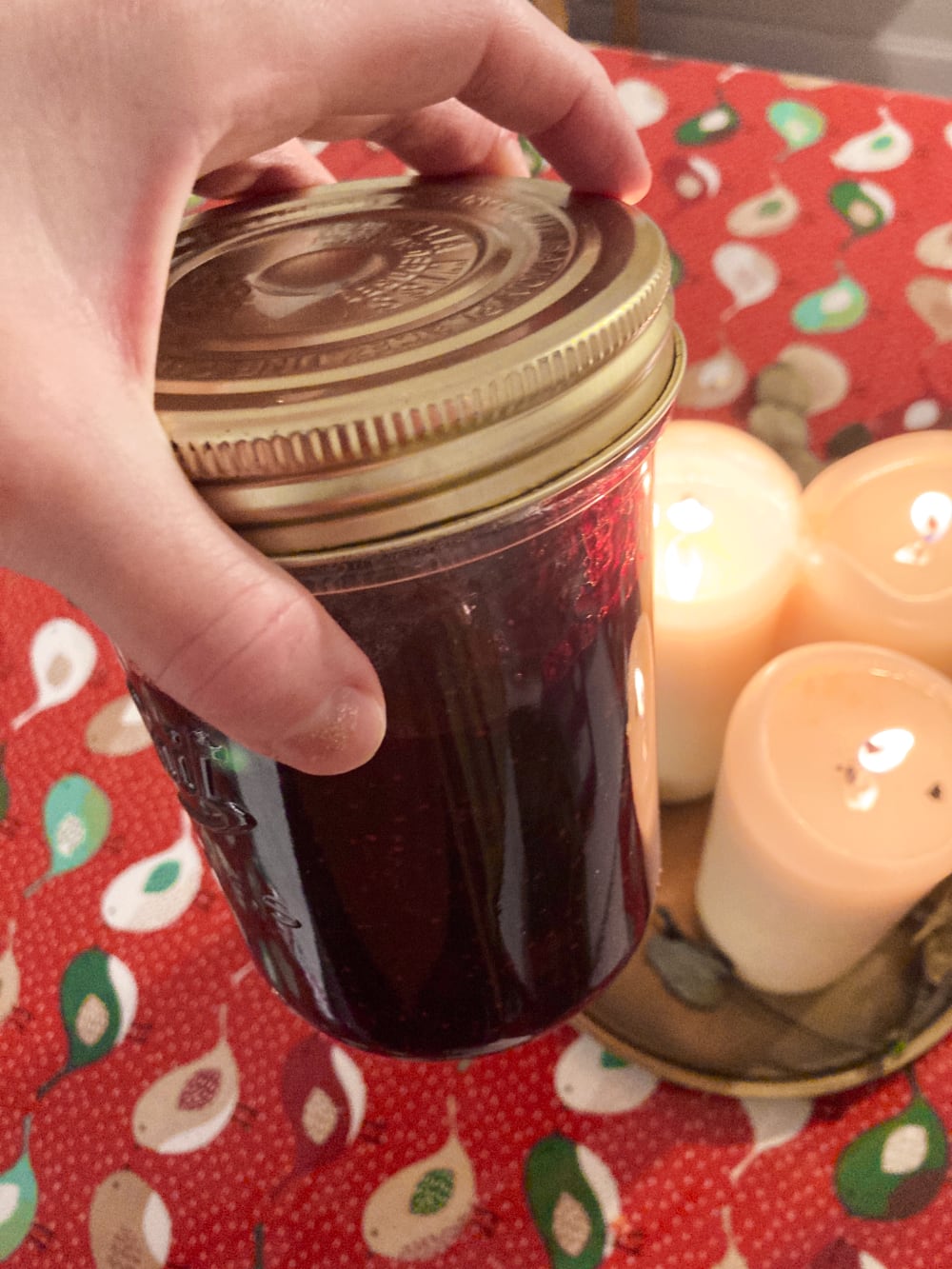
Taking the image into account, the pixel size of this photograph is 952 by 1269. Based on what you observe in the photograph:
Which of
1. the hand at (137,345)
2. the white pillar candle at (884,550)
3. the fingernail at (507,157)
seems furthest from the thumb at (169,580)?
the white pillar candle at (884,550)

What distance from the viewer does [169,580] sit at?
0.19 meters

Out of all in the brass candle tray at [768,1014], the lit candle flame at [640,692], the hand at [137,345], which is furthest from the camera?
the brass candle tray at [768,1014]

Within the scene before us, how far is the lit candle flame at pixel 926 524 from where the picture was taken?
0.50 meters

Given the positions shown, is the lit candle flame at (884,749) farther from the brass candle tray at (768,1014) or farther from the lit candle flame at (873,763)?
the brass candle tray at (768,1014)

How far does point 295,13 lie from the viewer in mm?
216

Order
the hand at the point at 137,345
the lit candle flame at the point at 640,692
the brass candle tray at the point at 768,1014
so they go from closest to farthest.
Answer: the hand at the point at 137,345 → the lit candle flame at the point at 640,692 → the brass candle tray at the point at 768,1014

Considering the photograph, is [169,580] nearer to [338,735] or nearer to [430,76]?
[338,735]

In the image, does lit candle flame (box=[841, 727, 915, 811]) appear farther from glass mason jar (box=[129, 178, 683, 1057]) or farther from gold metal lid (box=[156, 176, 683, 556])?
gold metal lid (box=[156, 176, 683, 556])

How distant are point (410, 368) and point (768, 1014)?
0.40 meters

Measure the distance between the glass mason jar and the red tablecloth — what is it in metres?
0.10

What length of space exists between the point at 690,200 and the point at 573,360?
0.56 meters

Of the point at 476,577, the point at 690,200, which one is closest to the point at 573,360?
the point at 476,577

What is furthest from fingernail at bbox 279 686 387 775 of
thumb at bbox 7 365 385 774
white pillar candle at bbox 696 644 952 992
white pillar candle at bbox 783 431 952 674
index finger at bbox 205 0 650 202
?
white pillar candle at bbox 783 431 952 674

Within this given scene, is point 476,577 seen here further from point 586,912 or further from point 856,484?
point 856,484
